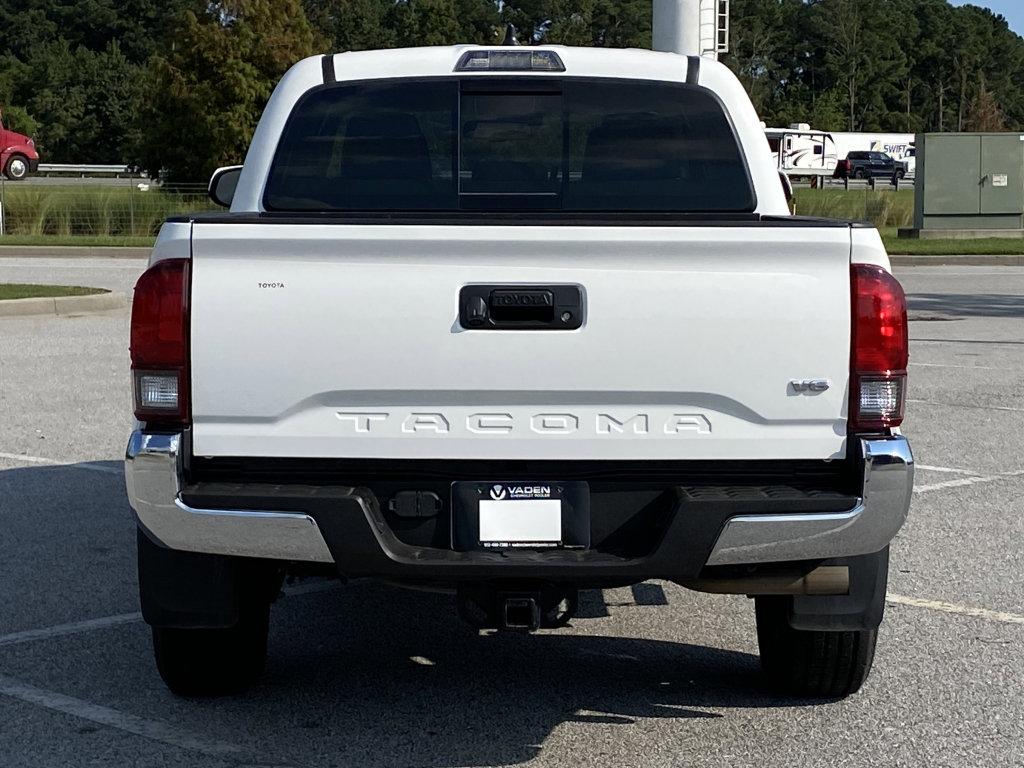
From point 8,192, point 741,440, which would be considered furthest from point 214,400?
point 8,192

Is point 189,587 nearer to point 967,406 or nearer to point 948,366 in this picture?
point 967,406

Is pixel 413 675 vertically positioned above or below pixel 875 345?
below

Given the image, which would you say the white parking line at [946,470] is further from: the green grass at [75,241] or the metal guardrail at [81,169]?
the metal guardrail at [81,169]

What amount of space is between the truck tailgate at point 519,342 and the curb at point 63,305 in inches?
592

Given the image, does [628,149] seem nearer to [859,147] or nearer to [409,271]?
[409,271]

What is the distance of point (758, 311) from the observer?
421 cm

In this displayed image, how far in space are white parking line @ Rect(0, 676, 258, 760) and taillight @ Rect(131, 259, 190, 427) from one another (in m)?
0.98

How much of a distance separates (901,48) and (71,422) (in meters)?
161

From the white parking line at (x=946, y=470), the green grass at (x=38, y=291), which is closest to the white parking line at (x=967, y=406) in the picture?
the white parking line at (x=946, y=470)

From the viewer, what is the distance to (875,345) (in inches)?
167

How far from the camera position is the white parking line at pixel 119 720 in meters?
4.61

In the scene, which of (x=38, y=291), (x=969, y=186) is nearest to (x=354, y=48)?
(x=969, y=186)

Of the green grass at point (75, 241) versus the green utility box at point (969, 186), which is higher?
the green utility box at point (969, 186)

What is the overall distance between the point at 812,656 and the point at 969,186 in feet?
102
